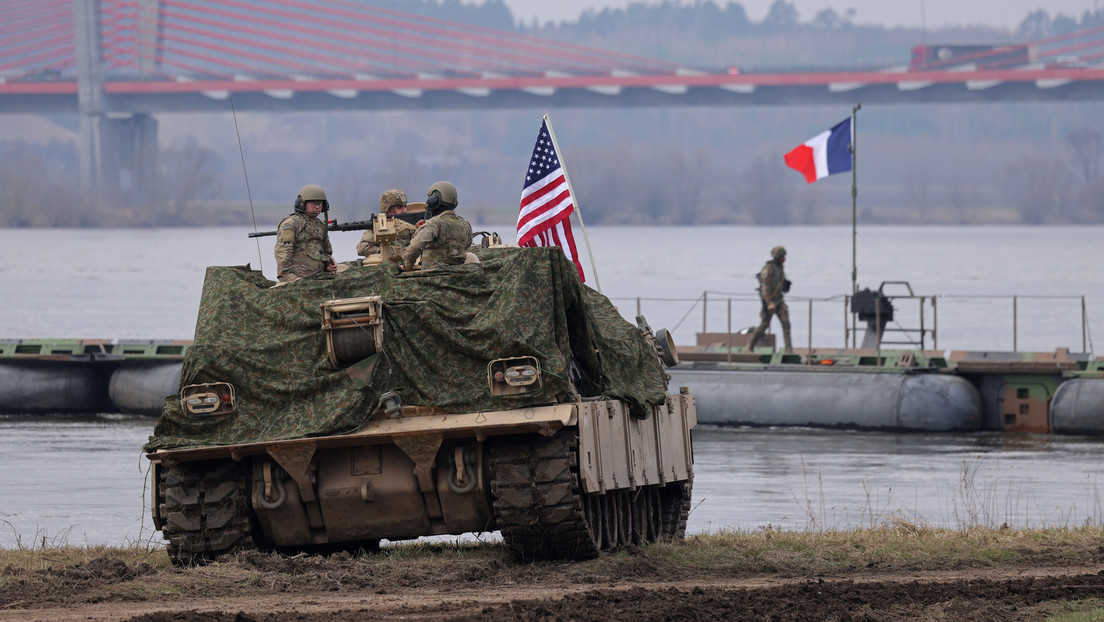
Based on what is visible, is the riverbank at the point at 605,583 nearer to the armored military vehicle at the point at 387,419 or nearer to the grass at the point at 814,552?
the grass at the point at 814,552

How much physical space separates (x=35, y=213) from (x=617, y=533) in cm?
11476

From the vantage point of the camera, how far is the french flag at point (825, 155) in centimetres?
3706

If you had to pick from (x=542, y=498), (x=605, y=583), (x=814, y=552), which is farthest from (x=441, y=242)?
(x=814, y=552)

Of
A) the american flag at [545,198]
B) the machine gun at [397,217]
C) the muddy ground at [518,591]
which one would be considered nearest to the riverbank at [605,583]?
the muddy ground at [518,591]

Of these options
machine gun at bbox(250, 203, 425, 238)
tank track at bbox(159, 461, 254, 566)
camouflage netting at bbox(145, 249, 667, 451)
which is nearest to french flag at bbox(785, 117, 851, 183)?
machine gun at bbox(250, 203, 425, 238)

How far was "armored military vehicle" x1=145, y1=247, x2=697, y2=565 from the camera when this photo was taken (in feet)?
40.5

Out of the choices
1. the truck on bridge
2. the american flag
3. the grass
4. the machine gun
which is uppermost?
the truck on bridge

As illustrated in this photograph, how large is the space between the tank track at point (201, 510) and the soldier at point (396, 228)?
10.9ft

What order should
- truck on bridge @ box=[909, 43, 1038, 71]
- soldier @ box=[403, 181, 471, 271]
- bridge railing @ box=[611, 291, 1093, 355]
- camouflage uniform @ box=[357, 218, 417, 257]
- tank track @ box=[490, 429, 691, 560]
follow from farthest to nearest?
truck on bridge @ box=[909, 43, 1038, 71]
bridge railing @ box=[611, 291, 1093, 355]
camouflage uniform @ box=[357, 218, 417, 257]
soldier @ box=[403, 181, 471, 271]
tank track @ box=[490, 429, 691, 560]

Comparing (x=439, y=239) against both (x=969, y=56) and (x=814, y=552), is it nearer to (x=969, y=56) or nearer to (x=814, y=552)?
(x=814, y=552)

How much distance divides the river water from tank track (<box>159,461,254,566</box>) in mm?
812

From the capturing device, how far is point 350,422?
12.3 meters

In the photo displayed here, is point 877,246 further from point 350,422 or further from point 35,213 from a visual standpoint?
point 350,422

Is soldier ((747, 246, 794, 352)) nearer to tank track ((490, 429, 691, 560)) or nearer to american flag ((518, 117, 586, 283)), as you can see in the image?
american flag ((518, 117, 586, 283))
